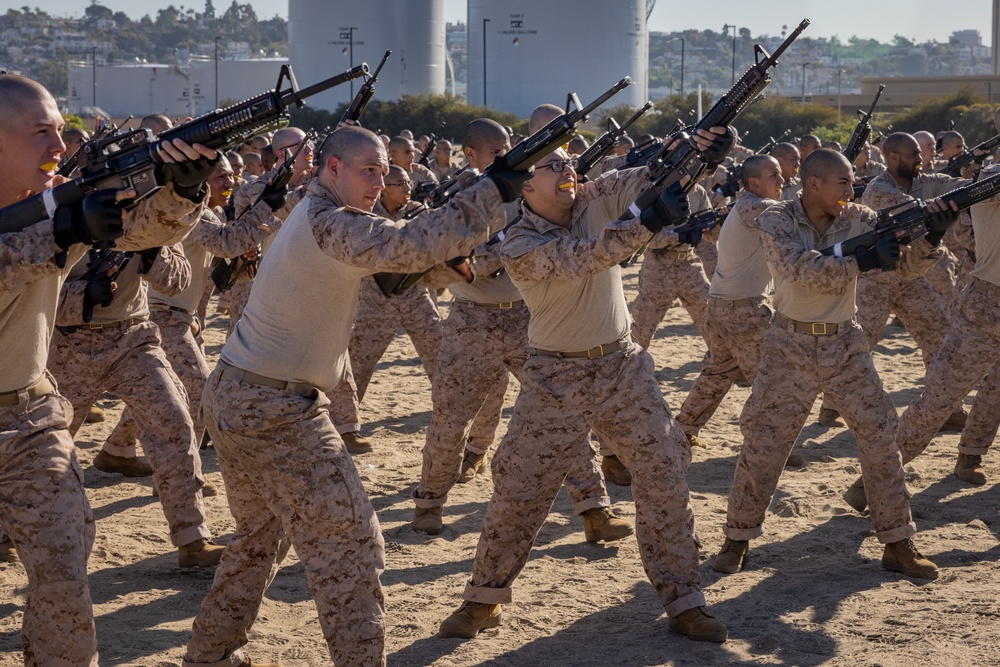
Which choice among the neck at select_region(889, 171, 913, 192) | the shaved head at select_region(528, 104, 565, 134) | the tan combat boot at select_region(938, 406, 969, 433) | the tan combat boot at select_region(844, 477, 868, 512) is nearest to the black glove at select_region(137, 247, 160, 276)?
the shaved head at select_region(528, 104, 565, 134)

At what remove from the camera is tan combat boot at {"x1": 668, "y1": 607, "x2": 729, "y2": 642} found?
208 inches

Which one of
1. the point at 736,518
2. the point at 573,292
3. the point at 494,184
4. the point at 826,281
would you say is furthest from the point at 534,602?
the point at 494,184

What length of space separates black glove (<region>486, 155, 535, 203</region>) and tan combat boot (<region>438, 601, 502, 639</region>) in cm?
220

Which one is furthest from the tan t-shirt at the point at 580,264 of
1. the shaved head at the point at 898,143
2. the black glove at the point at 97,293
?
the shaved head at the point at 898,143

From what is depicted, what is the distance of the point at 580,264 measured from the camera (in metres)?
5.02

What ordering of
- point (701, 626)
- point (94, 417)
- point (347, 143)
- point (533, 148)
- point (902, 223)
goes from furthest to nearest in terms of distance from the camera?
1. point (94, 417)
2. point (902, 223)
3. point (701, 626)
4. point (347, 143)
5. point (533, 148)

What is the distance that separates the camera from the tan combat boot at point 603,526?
6777mm

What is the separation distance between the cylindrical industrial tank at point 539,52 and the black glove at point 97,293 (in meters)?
65.8

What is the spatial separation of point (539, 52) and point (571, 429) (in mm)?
68160

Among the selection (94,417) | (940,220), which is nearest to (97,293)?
(94,417)

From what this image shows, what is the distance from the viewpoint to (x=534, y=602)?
593 centimetres

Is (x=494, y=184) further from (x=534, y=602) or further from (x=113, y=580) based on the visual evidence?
(x=113, y=580)

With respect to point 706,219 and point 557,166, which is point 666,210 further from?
point 706,219

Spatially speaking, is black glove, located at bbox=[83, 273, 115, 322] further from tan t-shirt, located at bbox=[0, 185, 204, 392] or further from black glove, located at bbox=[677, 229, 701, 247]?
black glove, located at bbox=[677, 229, 701, 247]
